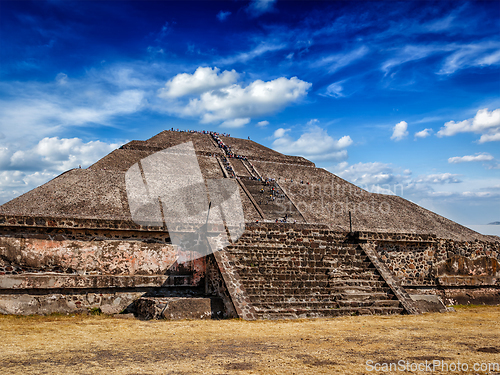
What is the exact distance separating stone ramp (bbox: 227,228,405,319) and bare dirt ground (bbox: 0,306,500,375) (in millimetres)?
768

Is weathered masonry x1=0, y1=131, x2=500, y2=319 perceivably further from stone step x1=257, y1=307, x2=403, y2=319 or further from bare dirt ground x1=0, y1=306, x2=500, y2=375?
bare dirt ground x1=0, y1=306, x2=500, y2=375

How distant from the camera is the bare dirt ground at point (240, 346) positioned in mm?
4176

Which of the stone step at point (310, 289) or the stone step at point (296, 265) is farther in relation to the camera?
the stone step at point (296, 265)

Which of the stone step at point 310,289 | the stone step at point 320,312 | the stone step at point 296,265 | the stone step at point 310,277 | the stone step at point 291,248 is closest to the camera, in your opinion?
the stone step at point 320,312

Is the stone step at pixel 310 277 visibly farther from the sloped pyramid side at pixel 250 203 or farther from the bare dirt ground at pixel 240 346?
the sloped pyramid side at pixel 250 203

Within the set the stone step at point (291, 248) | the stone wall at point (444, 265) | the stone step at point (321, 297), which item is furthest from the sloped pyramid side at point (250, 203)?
the stone step at point (321, 297)

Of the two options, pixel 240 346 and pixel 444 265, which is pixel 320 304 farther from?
pixel 444 265

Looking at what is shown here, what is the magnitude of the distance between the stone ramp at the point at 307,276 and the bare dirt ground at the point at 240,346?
2.52ft

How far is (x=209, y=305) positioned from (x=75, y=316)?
8.81ft

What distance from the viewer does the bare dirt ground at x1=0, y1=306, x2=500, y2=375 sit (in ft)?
13.7

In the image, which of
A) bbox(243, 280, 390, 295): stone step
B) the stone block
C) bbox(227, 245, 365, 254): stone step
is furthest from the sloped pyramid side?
bbox(243, 280, 390, 295): stone step

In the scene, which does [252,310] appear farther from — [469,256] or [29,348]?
[469,256]

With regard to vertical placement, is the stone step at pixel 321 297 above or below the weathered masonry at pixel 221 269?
below

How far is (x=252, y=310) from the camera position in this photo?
766cm
